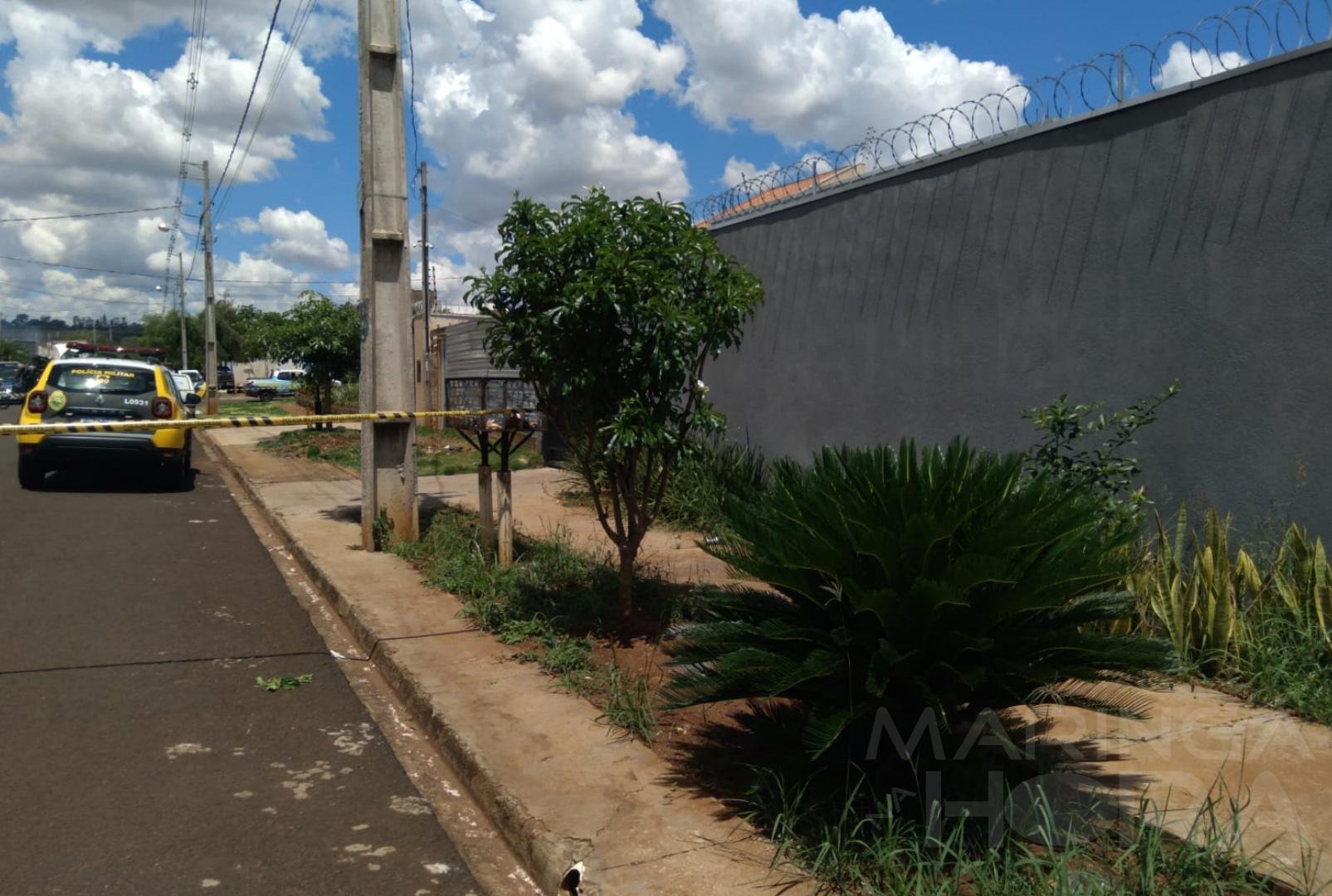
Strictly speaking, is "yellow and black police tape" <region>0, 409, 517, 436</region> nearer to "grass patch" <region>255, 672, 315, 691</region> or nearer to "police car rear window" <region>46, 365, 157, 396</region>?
"grass patch" <region>255, 672, 315, 691</region>

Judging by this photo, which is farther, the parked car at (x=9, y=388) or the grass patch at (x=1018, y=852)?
the parked car at (x=9, y=388)

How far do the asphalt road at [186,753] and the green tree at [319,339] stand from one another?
13373mm

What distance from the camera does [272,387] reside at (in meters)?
53.2

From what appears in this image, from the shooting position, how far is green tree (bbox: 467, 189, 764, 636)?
5895 millimetres

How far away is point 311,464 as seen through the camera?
17734 millimetres

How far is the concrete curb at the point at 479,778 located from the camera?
3902 millimetres

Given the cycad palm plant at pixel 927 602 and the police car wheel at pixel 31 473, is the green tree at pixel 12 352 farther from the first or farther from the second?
the cycad palm plant at pixel 927 602

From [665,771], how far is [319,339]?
19.0 metres

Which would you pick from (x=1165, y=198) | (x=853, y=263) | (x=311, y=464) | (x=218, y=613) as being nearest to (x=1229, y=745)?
(x=1165, y=198)

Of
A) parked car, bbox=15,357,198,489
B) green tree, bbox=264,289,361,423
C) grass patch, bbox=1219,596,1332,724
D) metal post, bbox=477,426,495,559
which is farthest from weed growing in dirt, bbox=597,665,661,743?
green tree, bbox=264,289,361,423

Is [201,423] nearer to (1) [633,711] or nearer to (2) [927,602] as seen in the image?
(1) [633,711]

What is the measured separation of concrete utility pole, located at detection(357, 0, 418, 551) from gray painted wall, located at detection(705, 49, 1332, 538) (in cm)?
363

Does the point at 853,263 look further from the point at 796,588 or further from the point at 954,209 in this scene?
the point at 796,588

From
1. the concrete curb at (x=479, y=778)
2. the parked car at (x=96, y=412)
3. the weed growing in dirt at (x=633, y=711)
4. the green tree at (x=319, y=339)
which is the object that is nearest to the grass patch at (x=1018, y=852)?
the concrete curb at (x=479, y=778)
